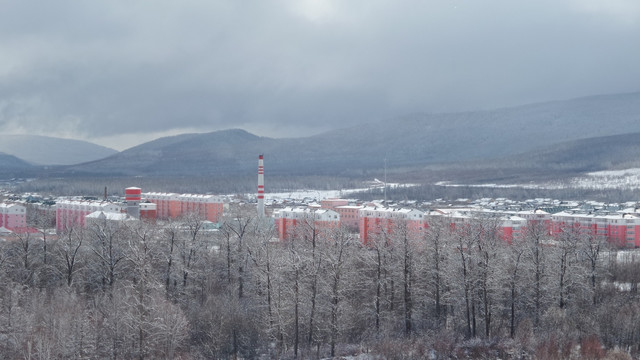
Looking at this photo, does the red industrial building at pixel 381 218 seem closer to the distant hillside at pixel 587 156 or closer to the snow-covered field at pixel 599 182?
the snow-covered field at pixel 599 182

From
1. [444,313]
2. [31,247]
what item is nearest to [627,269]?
[444,313]

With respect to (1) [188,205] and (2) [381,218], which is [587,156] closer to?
(1) [188,205]

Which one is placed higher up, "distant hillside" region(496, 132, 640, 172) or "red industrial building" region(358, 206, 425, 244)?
"distant hillside" region(496, 132, 640, 172)

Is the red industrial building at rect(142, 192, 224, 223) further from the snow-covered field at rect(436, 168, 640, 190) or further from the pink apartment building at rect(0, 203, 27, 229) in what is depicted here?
the snow-covered field at rect(436, 168, 640, 190)

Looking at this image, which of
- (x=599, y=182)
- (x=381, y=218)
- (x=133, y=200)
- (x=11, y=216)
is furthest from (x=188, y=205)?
(x=599, y=182)

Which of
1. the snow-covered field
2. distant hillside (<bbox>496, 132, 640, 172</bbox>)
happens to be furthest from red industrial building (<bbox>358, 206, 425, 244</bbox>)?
distant hillside (<bbox>496, 132, 640, 172</bbox>)

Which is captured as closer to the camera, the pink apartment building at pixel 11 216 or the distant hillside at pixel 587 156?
the pink apartment building at pixel 11 216

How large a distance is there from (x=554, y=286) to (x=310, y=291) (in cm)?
904

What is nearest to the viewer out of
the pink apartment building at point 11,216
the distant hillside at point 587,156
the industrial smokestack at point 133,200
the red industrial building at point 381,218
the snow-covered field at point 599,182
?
the red industrial building at point 381,218

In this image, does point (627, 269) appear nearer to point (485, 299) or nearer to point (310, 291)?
point (485, 299)

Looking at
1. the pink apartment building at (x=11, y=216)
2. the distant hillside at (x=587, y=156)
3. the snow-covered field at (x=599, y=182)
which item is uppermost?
the distant hillside at (x=587, y=156)

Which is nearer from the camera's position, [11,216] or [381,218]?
[381,218]

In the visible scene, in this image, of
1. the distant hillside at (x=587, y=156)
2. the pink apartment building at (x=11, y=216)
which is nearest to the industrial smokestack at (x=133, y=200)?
the pink apartment building at (x=11, y=216)

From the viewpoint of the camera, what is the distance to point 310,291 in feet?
76.7
